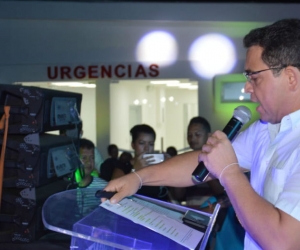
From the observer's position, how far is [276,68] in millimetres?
1198

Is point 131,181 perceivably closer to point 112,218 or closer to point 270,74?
point 112,218

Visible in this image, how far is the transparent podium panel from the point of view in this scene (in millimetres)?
1111

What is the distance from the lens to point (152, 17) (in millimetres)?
5641

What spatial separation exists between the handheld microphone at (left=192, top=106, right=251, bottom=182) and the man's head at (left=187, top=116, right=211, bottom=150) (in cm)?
224

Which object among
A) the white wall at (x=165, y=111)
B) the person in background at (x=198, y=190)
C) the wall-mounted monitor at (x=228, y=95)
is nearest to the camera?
the person in background at (x=198, y=190)

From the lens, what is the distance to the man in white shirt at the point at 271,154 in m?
1.04

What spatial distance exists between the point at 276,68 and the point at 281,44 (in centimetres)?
6

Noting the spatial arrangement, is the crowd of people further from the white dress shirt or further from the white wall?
the white wall

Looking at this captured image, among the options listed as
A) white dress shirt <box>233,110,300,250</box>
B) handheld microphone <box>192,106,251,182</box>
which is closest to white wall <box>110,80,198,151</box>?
white dress shirt <box>233,110,300,250</box>

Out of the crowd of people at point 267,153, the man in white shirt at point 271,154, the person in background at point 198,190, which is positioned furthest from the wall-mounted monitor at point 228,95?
the man in white shirt at point 271,154

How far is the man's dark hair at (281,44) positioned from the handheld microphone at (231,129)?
0.56 ft

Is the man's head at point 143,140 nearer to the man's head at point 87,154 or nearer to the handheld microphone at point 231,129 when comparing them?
the man's head at point 87,154

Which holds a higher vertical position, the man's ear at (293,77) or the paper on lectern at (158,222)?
the man's ear at (293,77)

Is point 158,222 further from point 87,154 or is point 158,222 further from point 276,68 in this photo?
point 87,154
